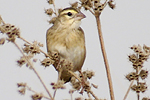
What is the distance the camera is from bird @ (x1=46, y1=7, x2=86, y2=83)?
411 centimetres

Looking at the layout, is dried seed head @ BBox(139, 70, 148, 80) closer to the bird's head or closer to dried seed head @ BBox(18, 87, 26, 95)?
dried seed head @ BBox(18, 87, 26, 95)

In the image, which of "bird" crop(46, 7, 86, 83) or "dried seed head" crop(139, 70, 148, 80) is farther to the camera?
"bird" crop(46, 7, 86, 83)

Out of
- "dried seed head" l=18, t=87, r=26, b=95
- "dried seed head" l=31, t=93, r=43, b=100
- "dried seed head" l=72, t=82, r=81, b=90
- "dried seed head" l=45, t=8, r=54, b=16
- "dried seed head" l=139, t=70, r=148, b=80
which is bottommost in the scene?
"dried seed head" l=72, t=82, r=81, b=90

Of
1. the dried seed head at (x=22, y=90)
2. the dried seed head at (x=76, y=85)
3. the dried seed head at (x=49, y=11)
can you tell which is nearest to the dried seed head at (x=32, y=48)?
the dried seed head at (x=22, y=90)

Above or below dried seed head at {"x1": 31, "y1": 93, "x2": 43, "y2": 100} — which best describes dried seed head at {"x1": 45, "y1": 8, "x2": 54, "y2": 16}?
above

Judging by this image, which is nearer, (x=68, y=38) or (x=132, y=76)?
(x=132, y=76)

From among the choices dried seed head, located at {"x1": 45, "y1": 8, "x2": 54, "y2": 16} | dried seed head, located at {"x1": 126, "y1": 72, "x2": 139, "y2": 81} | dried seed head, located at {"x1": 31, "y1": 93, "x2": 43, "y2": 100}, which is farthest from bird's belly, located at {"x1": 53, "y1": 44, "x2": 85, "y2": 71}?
dried seed head, located at {"x1": 31, "y1": 93, "x2": 43, "y2": 100}

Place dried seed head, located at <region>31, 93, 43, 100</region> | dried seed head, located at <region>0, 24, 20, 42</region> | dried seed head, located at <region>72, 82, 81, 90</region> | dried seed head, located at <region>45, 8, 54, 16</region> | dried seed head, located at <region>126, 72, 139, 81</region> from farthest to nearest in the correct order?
dried seed head, located at <region>45, 8, 54, 16</region>, dried seed head, located at <region>72, 82, 81, 90</region>, dried seed head, located at <region>126, 72, 139, 81</region>, dried seed head, located at <region>0, 24, 20, 42</region>, dried seed head, located at <region>31, 93, 43, 100</region>

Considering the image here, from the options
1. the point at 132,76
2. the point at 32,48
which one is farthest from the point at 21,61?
the point at 132,76

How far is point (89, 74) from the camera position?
3.16 meters

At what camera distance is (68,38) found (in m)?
4.18

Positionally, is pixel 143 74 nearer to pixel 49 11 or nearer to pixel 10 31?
pixel 10 31

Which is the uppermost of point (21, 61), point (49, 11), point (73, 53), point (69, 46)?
point (49, 11)

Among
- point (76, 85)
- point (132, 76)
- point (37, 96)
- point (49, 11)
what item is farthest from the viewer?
point (49, 11)
